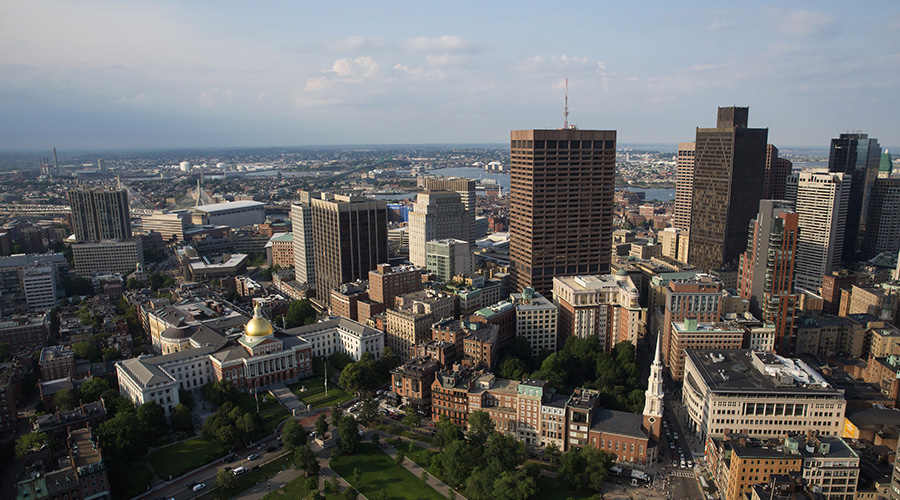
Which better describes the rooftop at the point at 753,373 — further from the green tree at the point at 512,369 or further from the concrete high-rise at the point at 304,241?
the concrete high-rise at the point at 304,241

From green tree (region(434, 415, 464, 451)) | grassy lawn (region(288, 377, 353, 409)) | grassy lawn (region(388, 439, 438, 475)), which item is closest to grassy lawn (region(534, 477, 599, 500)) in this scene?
green tree (region(434, 415, 464, 451))

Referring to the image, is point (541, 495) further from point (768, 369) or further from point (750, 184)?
point (750, 184)

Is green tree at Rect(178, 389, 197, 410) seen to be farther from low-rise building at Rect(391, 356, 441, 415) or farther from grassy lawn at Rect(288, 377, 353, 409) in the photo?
low-rise building at Rect(391, 356, 441, 415)

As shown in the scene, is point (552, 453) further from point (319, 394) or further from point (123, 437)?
point (123, 437)

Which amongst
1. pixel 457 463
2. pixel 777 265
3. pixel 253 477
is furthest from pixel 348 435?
pixel 777 265

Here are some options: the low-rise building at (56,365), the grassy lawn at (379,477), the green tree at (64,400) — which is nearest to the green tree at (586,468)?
the grassy lawn at (379,477)
